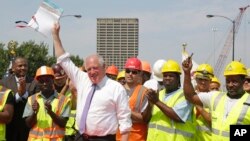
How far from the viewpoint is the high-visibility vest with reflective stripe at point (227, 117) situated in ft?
20.9

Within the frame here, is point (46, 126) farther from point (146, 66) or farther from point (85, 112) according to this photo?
point (146, 66)

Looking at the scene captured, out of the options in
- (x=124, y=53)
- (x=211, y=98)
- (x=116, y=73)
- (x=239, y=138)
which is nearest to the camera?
(x=239, y=138)

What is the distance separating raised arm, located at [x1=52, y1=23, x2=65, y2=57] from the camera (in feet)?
23.1

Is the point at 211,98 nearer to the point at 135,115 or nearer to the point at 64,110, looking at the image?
the point at 135,115

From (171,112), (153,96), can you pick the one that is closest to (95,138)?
(153,96)

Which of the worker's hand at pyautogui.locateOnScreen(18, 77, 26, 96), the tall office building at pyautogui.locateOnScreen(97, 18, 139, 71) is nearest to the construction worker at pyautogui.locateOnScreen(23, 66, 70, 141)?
the worker's hand at pyautogui.locateOnScreen(18, 77, 26, 96)

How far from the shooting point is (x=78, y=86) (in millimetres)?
7086

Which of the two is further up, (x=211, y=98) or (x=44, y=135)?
(x=211, y=98)

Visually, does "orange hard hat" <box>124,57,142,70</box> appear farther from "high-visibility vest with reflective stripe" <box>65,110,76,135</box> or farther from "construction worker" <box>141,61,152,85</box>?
"high-visibility vest with reflective stripe" <box>65,110,76,135</box>

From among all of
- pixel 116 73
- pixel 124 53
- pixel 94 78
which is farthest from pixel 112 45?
pixel 94 78

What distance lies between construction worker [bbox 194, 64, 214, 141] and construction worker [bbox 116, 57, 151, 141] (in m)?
0.75

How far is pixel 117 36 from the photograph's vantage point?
80.8 m

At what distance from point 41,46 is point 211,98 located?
4293cm

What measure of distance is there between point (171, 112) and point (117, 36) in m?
74.1
